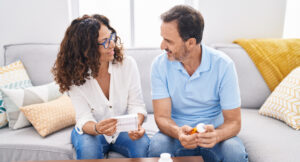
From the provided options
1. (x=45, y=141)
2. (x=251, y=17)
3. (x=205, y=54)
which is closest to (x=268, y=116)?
(x=205, y=54)

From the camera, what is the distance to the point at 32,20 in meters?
2.02

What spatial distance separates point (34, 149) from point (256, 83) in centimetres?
163

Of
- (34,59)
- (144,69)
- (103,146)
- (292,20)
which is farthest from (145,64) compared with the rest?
(292,20)

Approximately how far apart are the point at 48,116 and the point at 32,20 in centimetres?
107

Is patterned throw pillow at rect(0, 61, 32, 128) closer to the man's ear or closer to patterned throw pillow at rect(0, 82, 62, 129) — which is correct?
patterned throw pillow at rect(0, 82, 62, 129)

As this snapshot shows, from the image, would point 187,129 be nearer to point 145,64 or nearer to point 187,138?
point 187,138

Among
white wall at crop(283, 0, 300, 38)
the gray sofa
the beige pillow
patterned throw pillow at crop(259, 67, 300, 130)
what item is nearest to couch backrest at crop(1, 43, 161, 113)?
the gray sofa

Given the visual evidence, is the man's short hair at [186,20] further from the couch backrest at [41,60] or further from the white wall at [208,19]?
the white wall at [208,19]

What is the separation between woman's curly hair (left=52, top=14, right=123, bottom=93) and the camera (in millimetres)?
1248

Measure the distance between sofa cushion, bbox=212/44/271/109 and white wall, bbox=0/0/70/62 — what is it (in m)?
1.61

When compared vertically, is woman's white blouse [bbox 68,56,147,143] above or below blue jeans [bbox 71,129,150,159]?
above

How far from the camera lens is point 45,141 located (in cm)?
133

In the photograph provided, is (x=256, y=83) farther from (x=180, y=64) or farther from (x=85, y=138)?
(x=85, y=138)

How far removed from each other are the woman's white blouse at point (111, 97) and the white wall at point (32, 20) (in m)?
1.02
